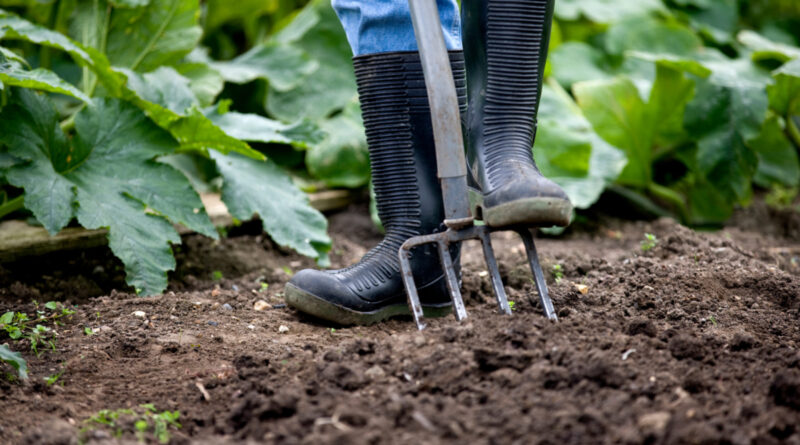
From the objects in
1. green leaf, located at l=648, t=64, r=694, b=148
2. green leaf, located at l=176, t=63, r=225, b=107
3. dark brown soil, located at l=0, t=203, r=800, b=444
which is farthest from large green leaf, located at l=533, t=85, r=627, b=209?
green leaf, located at l=176, t=63, r=225, b=107

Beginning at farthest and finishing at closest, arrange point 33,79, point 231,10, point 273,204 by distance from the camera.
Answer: point 231,10 < point 273,204 < point 33,79

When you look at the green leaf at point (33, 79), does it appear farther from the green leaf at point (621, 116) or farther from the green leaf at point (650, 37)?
the green leaf at point (650, 37)

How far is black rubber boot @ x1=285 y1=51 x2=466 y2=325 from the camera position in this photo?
6.03ft

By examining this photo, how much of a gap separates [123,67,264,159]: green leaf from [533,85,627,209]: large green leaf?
143cm

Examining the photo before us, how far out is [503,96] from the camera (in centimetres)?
169

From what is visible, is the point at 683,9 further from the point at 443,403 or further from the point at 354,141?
the point at 443,403

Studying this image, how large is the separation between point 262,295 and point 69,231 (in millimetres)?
651

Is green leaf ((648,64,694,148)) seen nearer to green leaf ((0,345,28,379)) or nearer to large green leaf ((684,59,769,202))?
large green leaf ((684,59,769,202))

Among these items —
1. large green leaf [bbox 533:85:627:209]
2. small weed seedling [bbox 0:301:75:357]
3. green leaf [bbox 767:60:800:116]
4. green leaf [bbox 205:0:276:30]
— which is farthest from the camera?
green leaf [bbox 205:0:276:30]

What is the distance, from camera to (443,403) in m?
1.22

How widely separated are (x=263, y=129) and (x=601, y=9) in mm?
2614

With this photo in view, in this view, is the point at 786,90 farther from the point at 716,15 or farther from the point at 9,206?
the point at 9,206

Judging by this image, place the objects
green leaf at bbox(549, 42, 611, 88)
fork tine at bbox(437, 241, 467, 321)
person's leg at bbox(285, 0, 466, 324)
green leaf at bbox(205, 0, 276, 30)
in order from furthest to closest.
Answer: green leaf at bbox(549, 42, 611, 88)
green leaf at bbox(205, 0, 276, 30)
person's leg at bbox(285, 0, 466, 324)
fork tine at bbox(437, 241, 467, 321)

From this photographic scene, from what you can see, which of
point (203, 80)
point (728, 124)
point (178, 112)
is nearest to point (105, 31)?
point (203, 80)
